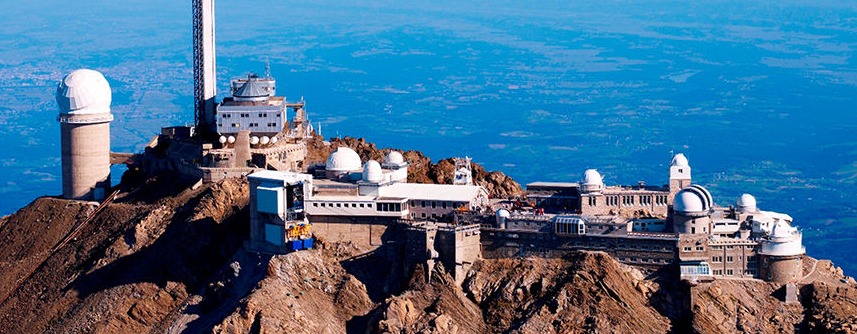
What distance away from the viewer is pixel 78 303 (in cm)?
10731

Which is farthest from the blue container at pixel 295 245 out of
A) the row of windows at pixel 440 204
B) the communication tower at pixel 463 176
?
the communication tower at pixel 463 176

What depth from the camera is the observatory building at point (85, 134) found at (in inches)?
4798

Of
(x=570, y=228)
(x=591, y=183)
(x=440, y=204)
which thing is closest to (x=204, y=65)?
(x=440, y=204)

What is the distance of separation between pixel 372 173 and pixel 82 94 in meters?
25.4

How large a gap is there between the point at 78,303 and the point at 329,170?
15.7 m

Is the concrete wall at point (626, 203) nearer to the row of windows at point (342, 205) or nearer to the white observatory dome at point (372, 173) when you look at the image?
→ the white observatory dome at point (372, 173)

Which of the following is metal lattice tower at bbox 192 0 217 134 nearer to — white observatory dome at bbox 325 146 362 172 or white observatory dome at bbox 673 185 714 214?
white observatory dome at bbox 325 146 362 172

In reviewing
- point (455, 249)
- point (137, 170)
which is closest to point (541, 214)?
point (455, 249)

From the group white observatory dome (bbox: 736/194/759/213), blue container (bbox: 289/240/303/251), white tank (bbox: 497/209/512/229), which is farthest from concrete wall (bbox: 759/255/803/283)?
blue container (bbox: 289/240/303/251)

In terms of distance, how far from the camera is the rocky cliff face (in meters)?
95.2

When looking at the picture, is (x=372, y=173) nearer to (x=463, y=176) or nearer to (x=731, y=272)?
(x=463, y=176)

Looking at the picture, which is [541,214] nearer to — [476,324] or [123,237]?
[476,324]

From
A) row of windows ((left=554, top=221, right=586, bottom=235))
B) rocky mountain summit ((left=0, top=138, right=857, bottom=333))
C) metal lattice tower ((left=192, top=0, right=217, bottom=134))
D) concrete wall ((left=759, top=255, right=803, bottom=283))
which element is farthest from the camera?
metal lattice tower ((left=192, top=0, right=217, bottom=134))

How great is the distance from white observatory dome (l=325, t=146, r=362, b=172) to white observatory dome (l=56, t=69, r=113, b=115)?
20225 mm
